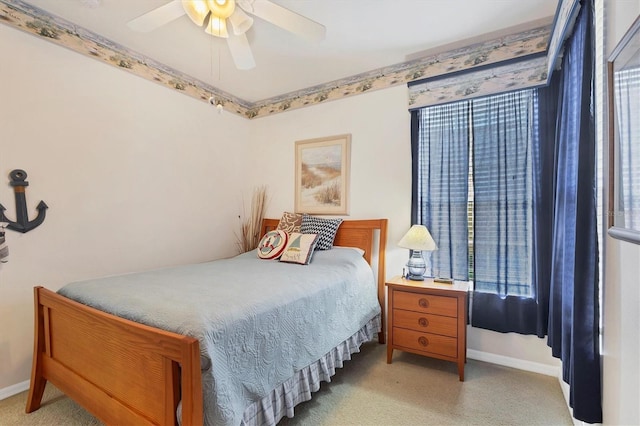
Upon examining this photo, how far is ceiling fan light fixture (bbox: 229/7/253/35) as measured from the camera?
1.74 meters

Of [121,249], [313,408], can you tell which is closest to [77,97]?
[121,249]

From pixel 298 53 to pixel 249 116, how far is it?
1433 mm

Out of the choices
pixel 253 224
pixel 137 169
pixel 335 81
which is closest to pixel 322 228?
pixel 253 224

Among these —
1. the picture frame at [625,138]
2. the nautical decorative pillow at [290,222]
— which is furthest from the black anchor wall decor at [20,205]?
the picture frame at [625,138]

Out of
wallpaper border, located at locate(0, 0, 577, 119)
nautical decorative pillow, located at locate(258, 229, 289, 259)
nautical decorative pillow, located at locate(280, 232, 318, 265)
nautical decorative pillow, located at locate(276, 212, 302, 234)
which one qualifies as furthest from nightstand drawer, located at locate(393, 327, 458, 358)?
wallpaper border, located at locate(0, 0, 577, 119)

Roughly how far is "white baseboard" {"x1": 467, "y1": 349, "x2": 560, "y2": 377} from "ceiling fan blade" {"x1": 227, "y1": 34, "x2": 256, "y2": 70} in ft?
9.25

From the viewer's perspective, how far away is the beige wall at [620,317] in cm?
99

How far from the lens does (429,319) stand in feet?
7.32

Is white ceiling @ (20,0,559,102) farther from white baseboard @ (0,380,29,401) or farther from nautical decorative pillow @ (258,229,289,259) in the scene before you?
white baseboard @ (0,380,29,401)

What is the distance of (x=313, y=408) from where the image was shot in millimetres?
1803

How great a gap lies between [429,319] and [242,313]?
1490 mm

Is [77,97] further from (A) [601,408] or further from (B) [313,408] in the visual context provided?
(A) [601,408]

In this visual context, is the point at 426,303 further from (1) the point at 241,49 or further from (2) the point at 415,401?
(1) the point at 241,49

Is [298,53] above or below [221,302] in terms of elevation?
above
